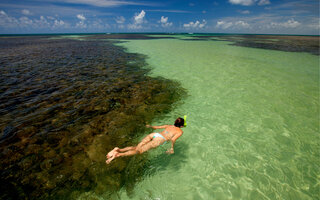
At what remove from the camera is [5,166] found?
4836mm

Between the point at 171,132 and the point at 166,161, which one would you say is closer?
the point at 166,161

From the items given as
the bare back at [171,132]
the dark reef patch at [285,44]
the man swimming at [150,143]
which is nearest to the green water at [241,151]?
the man swimming at [150,143]

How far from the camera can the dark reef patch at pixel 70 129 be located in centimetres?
446

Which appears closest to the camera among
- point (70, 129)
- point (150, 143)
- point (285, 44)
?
point (150, 143)

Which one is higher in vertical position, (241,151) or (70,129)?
(70,129)

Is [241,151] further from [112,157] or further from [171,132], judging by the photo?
[112,157]

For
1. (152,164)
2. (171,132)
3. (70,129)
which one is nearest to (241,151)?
(171,132)

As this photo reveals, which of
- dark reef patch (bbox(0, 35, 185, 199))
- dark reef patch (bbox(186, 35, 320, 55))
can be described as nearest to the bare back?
dark reef patch (bbox(0, 35, 185, 199))

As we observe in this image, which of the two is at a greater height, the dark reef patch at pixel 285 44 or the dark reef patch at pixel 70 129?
the dark reef patch at pixel 285 44

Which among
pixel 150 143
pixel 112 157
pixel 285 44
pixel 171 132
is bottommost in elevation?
pixel 112 157

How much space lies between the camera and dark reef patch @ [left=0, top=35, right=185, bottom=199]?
14.6 ft

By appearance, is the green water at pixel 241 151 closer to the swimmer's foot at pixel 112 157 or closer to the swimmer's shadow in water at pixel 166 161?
the swimmer's shadow in water at pixel 166 161

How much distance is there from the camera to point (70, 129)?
667cm

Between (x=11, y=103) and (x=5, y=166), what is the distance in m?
5.55
